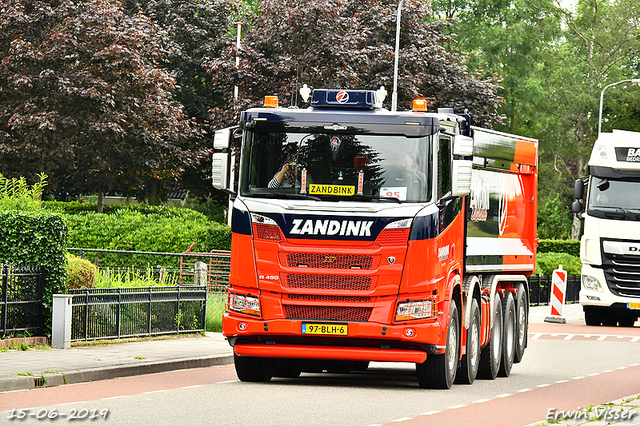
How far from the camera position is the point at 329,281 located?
13.0 metres

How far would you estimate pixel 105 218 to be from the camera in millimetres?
32188

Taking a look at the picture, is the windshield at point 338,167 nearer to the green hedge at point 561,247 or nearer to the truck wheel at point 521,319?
the truck wheel at point 521,319

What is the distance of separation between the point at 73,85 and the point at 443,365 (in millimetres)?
23137

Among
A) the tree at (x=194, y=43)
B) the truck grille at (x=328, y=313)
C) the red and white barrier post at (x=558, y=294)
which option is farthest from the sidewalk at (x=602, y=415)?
the tree at (x=194, y=43)

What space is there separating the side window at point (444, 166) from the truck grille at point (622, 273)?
15.3m

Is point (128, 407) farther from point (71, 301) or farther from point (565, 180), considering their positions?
point (565, 180)

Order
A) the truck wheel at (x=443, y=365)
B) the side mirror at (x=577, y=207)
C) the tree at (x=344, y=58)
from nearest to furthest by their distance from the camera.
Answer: the truck wheel at (x=443, y=365) → the side mirror at (x=577, y=207) → the tree at (x=344, y=58)

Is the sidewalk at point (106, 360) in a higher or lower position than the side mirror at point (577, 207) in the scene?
lower

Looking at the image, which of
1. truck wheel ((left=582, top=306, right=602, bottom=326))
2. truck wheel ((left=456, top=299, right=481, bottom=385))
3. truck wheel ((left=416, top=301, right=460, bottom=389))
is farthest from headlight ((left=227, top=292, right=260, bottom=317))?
truck wheel ((left=582, top=306, right=602, bottom=326))

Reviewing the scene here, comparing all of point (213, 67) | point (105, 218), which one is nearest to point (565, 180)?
point (213, 67)

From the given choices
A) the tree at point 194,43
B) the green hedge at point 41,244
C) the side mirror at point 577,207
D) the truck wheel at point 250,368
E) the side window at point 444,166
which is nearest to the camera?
the side window at point 444,166

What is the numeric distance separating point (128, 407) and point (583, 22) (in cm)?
5897

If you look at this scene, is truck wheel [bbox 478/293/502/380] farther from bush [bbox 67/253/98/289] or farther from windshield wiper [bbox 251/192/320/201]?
bush [bbox 67/253/98/289]

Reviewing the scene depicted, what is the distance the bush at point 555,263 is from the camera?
42469mm
